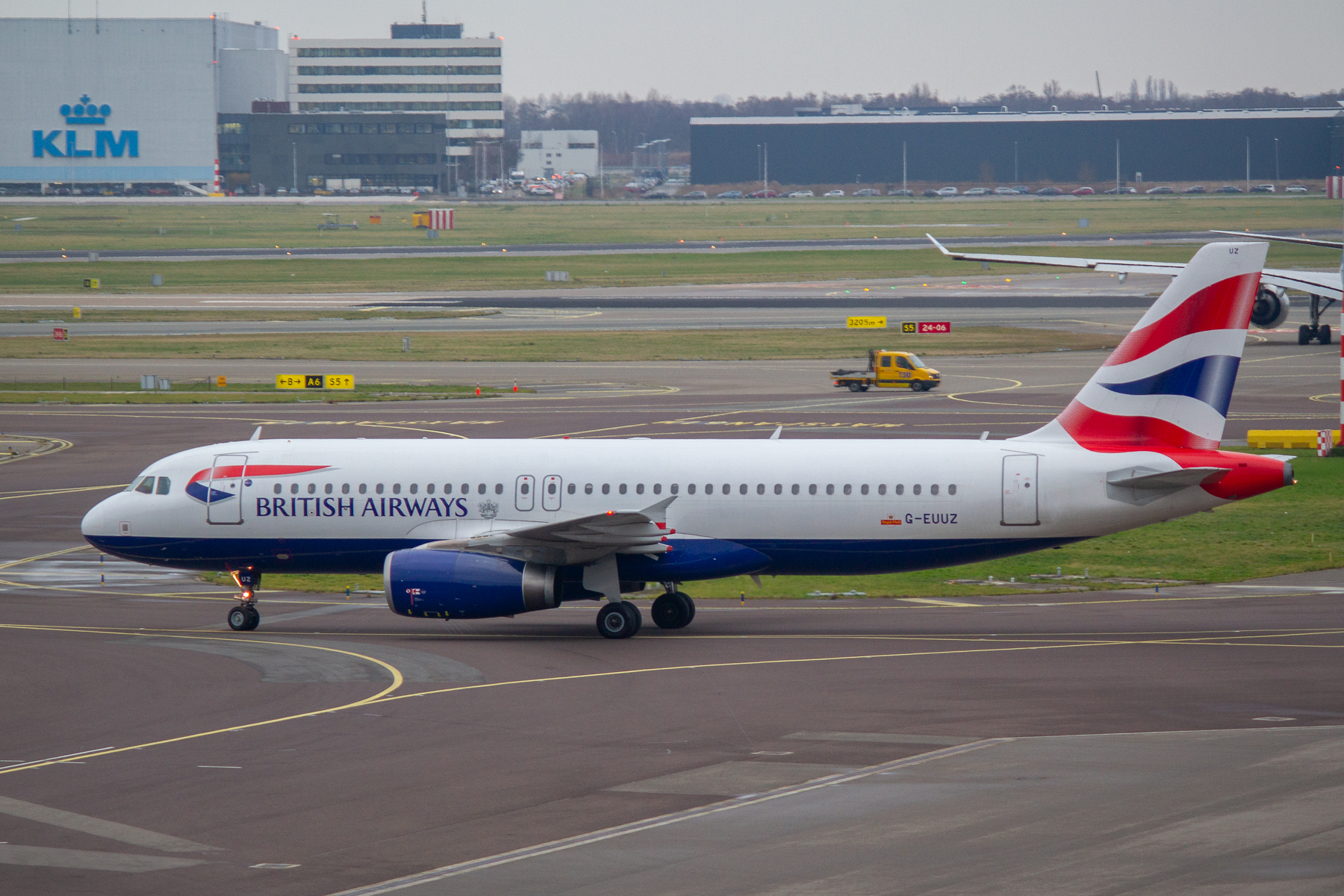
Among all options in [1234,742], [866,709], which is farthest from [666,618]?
[1234,742]

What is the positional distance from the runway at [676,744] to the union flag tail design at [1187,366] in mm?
4155

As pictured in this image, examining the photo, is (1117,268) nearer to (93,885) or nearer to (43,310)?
(93,885)

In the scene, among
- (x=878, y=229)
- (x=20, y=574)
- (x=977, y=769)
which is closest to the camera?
(x=977, y=769)

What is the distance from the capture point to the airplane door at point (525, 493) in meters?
31.9

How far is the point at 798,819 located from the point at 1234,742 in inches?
289

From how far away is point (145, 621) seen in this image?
3322 centimetres

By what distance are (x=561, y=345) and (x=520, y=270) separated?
5158 cm

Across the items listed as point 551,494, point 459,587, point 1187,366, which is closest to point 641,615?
point 551,494

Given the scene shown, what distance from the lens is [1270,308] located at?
8531 cm

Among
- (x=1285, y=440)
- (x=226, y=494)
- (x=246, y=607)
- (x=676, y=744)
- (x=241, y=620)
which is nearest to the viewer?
(x=676, y=744)

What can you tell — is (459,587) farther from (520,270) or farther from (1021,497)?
(520,270)

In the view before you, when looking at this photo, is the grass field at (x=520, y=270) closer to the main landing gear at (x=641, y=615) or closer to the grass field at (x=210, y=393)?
the grass field at (x=210, y=393)

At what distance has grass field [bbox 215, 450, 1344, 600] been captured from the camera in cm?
3700

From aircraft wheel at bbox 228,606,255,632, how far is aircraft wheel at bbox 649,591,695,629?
350 inches
